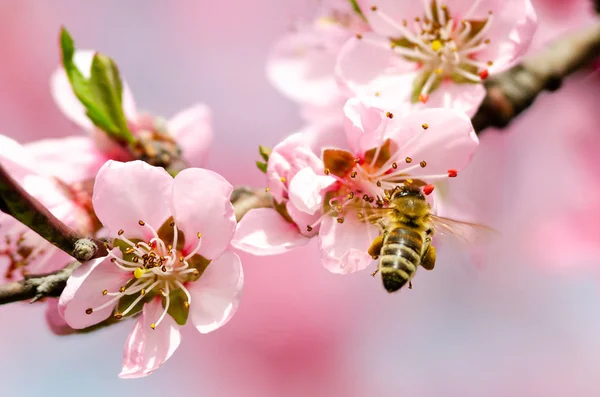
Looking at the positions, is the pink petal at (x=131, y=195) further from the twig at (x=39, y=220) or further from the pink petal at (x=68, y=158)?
the pink petal at (x=68, y=158)

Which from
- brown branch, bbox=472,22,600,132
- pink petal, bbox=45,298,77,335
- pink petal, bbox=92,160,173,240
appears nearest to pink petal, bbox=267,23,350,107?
brown branch, bbox=472,22,600,132

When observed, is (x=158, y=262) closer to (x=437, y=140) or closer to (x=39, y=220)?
(x=39, y=220)

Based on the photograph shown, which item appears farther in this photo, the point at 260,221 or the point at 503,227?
the point at 503,227

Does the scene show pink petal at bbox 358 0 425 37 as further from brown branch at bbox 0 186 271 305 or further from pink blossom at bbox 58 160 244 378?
brown branch at bbox 0 186 271 305

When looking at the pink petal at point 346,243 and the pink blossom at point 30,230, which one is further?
the pink blossom at point 30,230

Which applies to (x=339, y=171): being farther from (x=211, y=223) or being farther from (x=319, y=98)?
(x=319, y=98)

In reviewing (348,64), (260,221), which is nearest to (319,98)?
(348,64)

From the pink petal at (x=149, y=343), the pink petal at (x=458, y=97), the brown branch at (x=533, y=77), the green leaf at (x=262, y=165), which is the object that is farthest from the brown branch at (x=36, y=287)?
the brown branch at (x=533, y=77)
